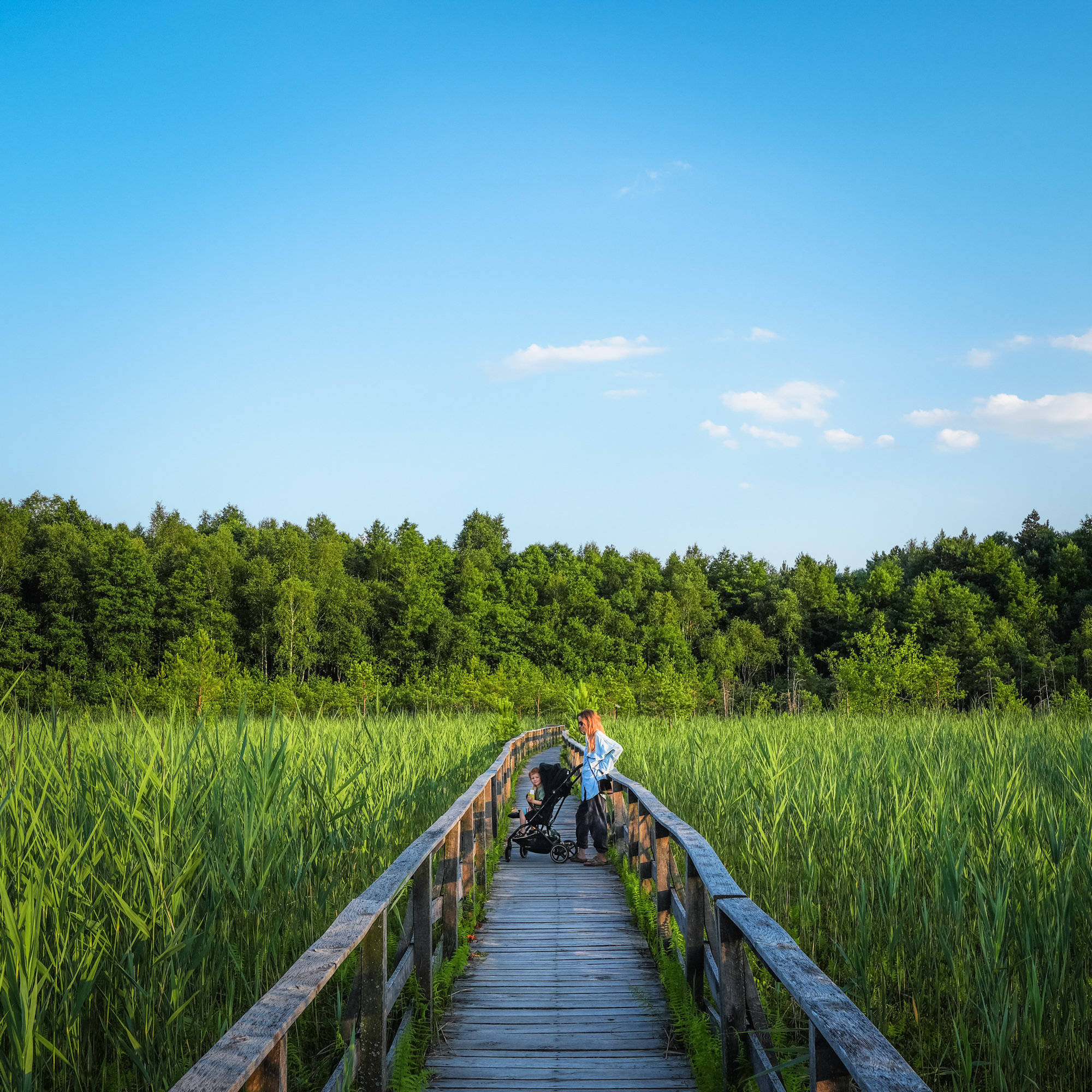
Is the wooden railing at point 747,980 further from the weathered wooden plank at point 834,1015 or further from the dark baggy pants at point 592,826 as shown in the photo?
the dark baggy pants at point 592,826

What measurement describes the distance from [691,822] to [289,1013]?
5.20 m

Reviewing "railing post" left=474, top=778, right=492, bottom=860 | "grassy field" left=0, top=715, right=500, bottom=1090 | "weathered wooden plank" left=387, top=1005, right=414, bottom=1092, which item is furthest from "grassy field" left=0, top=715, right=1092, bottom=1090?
"railing post" left=474, top=778, right=492, bottom=860

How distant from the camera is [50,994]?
2117 millimetres

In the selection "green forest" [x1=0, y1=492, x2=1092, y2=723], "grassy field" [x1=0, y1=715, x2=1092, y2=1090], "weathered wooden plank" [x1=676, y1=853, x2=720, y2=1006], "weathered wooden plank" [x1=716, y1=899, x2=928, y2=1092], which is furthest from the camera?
"green forest" [x1=0, y1=492, x2=1092, y2=723]

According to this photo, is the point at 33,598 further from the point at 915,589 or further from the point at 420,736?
the point at 915,589

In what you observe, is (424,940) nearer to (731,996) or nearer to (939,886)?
(731,996)

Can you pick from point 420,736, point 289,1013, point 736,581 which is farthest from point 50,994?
point 736,581

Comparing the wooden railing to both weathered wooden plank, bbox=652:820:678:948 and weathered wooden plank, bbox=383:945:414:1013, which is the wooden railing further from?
weathered wooden plank, bbox=383:945:414:1013

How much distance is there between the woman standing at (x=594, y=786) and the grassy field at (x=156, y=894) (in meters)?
3.03

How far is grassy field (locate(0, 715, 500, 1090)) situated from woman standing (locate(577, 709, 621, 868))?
119 inches

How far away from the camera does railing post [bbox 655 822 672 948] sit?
4.50 metres

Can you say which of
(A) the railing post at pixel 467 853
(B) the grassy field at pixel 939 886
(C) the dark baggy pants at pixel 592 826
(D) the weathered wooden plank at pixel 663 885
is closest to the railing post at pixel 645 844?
(B) the grassy field at pixel 939 886

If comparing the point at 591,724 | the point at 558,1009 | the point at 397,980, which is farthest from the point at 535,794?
the point at 397,980

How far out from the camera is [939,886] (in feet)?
10.5
